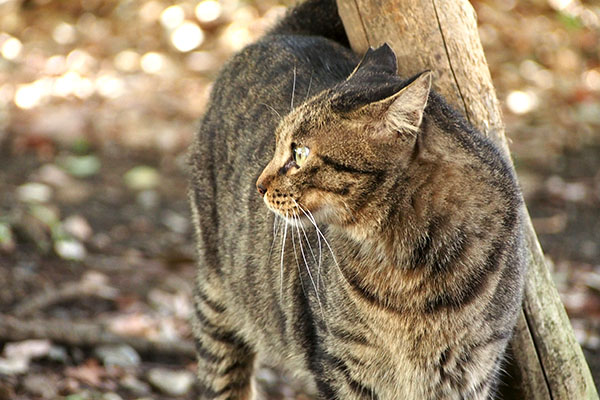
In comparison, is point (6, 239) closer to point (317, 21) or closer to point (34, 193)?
point (34, 193)

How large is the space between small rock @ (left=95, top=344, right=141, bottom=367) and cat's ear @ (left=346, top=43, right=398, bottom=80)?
1.98 meters

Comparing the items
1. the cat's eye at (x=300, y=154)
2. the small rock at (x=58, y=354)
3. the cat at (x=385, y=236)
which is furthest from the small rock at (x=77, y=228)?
the cat's eye at (x=300, y=154)

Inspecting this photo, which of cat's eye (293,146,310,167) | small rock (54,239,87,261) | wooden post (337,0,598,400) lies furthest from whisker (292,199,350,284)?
small rock (54,239,87,261)

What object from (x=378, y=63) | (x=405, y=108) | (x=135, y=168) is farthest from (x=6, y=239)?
(x=405, y=108)

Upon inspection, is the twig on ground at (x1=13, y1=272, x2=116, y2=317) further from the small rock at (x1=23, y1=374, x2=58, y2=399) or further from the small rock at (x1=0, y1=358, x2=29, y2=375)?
the small rock at (x1=23, y1=374, x2=58, y2=399)

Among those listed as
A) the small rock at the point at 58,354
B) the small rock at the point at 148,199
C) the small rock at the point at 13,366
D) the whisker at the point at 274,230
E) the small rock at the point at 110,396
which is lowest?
the small rock at the point at 148,199

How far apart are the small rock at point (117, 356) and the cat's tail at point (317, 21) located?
1700mm

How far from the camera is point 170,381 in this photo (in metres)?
3.70

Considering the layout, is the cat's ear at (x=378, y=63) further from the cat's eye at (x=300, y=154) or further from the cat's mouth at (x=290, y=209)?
the cat's mouth at (x=290, y=209)

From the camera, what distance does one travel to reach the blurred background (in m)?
3.78

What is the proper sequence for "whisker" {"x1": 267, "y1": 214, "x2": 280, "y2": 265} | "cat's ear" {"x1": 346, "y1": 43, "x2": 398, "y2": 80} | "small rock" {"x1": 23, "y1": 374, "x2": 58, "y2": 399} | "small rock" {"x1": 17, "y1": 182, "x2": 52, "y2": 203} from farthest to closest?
"small rock" {"x1": 17, "y1": 182, "x2": 52, "y2": 203}, "small rock" {"x1": 23, "y1": 374, "x2": 58, "y2": 399}, "whisker" {"x1": 267, "y1": 214, "x2": 280, "y2": 265}, "cat's ear" {"x1": 346, "y1": 43, "x2": 398, "y2": 80}

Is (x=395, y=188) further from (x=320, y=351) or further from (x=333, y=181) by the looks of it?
(x=320, y=351)

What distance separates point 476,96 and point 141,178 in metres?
3.37

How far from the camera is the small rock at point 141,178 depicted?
18.4 ft
